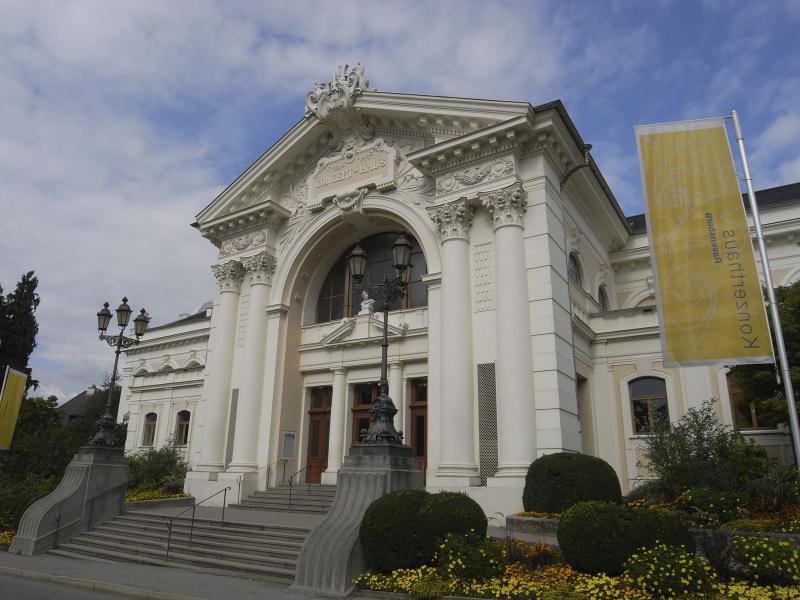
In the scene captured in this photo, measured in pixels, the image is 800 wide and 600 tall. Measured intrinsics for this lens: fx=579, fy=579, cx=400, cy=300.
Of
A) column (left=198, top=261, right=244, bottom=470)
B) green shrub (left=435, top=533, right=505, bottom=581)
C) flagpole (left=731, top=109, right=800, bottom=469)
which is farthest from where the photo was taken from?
column (left=198, top=261, right=244, bottom=470)

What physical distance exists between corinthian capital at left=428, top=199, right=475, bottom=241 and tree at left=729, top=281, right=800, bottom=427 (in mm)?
8757

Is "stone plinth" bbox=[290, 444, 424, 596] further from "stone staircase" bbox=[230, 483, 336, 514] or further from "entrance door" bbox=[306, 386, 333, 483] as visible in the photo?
"entrance door" bbox=[306, 386, 333, 483]

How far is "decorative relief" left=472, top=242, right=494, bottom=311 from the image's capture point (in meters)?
17.9

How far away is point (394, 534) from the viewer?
31.9 ft

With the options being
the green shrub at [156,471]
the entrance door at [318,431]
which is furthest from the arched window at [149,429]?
the entrance door at [318,431]

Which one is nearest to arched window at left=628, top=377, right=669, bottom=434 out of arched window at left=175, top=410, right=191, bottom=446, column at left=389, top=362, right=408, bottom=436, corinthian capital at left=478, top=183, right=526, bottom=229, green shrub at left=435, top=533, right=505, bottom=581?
corinthian capital at left=478, top=183, right=526, bottom=229

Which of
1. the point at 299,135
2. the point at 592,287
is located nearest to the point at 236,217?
the point at 299,135

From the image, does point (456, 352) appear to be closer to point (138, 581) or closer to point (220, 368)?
point (138, 581)

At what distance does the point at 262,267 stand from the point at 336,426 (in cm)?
717

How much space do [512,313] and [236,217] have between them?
13296 millimetres

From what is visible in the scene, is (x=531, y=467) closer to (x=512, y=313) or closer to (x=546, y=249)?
(x=512, y=313)

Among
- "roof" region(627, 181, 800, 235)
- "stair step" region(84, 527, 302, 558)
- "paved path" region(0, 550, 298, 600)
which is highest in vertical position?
"roof" region(627, 181, 800, 235)

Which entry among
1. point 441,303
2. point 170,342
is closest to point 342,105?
point 441,303

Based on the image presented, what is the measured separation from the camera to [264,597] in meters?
9.29
